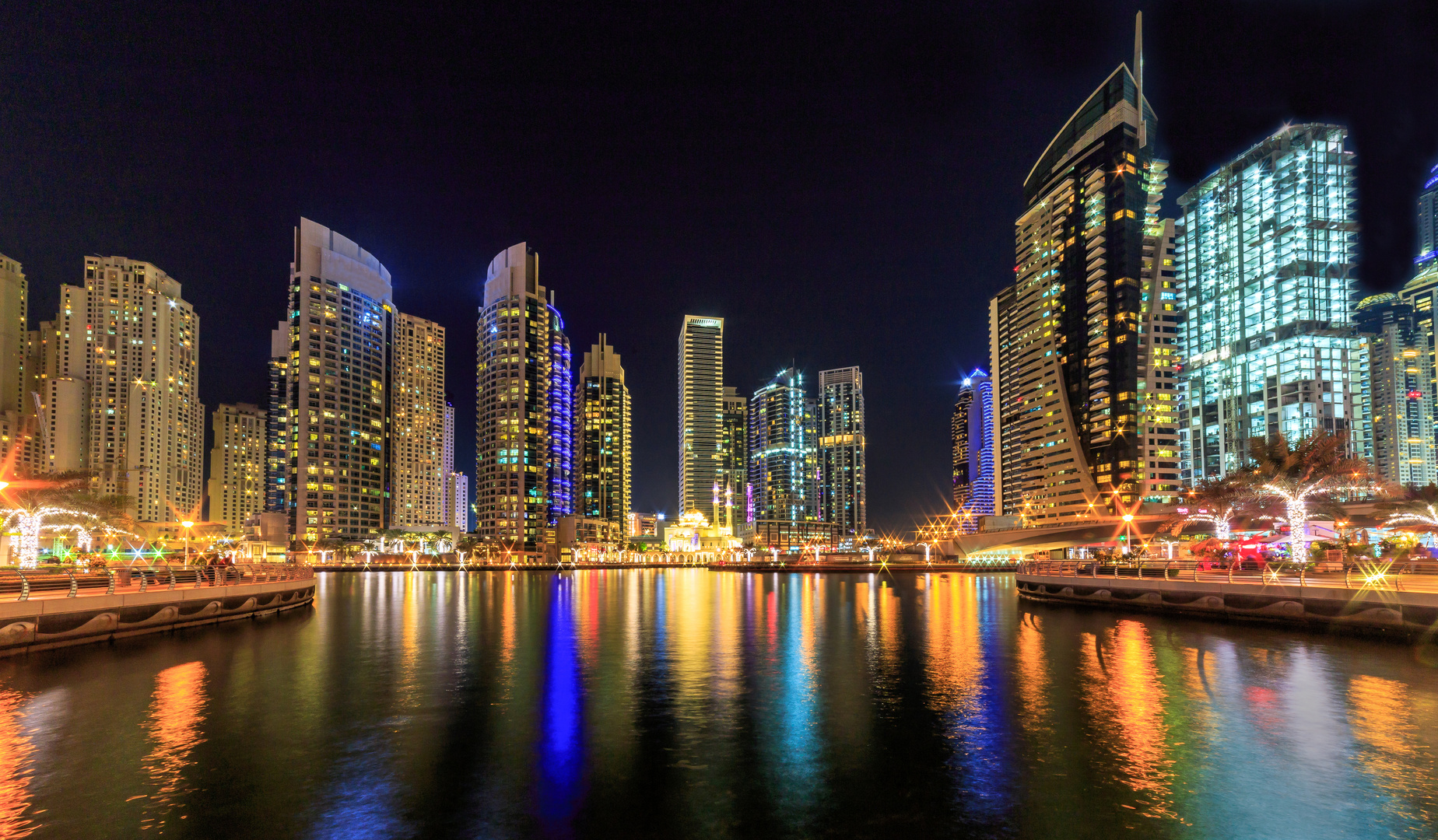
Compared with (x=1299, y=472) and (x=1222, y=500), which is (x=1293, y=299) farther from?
(x=1299, y=472)

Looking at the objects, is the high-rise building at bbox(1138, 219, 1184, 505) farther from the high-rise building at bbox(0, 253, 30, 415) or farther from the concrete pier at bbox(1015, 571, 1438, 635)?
the high-rise building at bbox(0, 253, 30, 415)

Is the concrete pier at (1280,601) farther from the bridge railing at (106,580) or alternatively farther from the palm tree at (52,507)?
the palm tree at (52,507)

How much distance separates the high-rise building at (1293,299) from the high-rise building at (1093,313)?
2915 centimetres

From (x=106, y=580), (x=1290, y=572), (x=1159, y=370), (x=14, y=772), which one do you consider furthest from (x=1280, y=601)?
(x=1159, y=370)

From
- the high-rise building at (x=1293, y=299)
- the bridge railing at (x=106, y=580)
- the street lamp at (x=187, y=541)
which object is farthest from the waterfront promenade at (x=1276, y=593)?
the high-rise building at (x=1293, y=299)

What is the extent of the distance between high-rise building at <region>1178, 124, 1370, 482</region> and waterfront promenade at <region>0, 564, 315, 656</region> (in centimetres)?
19551

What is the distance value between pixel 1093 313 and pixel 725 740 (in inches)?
7200

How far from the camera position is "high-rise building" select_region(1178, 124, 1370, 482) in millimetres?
174000

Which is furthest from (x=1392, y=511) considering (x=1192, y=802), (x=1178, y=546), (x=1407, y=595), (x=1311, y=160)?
(x=1311, y=160)

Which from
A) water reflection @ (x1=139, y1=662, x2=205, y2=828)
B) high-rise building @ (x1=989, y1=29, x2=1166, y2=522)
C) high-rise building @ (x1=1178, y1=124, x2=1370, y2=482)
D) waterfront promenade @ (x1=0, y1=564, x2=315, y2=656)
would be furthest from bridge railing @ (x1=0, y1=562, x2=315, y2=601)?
high-rise building @ (x1=1178, y1=124, x2=1370, y2=482)

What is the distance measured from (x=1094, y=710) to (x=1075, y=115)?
214210mm

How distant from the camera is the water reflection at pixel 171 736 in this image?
12.8 m

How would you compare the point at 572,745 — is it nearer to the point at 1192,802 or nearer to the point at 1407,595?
the point at 1192,802

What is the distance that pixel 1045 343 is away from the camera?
191625 mm
